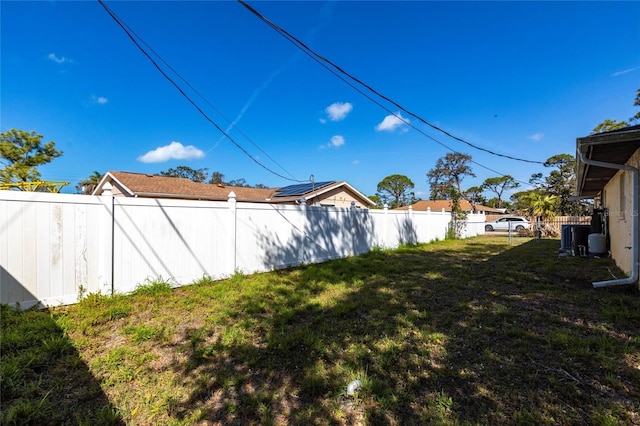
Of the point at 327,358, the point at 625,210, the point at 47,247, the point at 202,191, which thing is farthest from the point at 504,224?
the point at 47,247

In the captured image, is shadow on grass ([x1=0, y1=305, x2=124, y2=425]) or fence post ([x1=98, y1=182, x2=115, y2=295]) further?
fence post ([x1=98, y1=182, x2=115, y2=295])

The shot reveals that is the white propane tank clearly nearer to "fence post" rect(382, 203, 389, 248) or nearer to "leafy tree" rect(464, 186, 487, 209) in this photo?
"fence post" rect(382, 203, 389, 248)

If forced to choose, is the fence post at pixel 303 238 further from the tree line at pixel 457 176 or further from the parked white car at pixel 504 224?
the parked white car at pixel 504 224

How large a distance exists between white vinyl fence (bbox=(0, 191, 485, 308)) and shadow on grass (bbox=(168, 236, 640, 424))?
1621 mm

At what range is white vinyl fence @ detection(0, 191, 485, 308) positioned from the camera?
151 inches

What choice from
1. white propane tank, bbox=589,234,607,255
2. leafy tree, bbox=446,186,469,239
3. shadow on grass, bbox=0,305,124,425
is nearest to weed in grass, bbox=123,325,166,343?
shadow on grass, bbox=0,305,124,425

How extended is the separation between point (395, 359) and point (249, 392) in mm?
1409

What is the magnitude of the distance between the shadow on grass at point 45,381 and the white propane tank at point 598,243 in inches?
459

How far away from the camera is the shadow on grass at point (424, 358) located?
7.02ft

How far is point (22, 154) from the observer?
19.2 m

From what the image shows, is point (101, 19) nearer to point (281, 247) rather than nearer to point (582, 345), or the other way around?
point (281, 247)

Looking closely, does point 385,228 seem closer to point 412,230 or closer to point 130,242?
point 412,230

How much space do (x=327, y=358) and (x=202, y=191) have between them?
15.5 meters

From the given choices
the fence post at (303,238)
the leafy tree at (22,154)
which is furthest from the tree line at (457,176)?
the fence post at (303,238)
